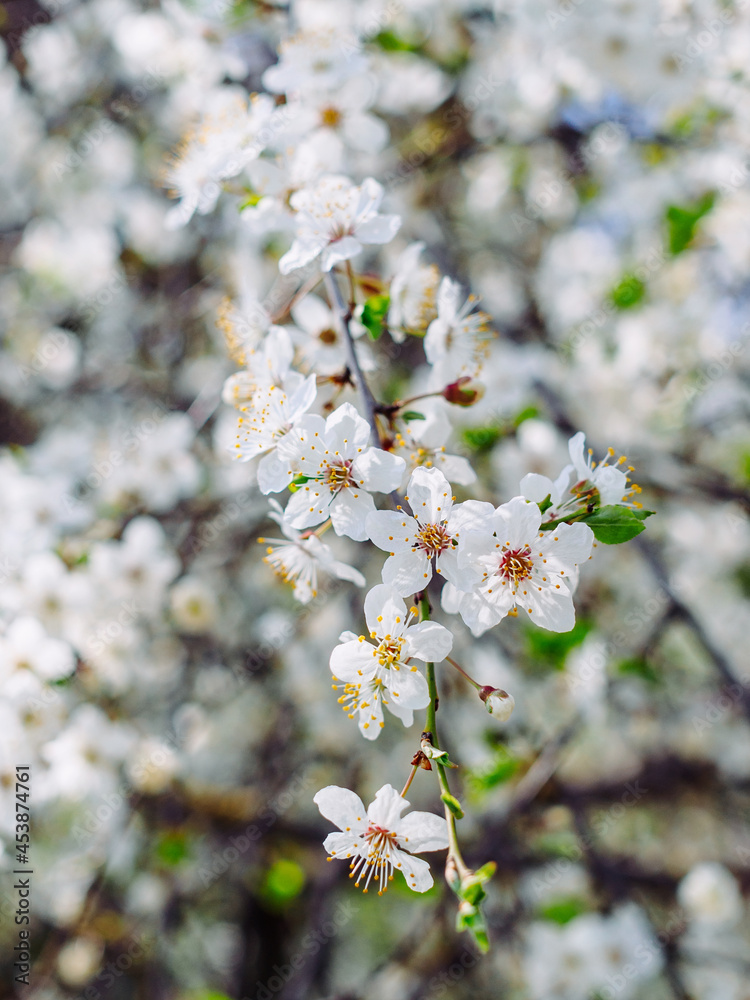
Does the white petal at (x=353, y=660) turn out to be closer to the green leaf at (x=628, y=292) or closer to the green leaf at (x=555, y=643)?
the green leaf at (x=555, y=643)

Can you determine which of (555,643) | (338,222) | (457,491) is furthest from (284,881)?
(338,222)

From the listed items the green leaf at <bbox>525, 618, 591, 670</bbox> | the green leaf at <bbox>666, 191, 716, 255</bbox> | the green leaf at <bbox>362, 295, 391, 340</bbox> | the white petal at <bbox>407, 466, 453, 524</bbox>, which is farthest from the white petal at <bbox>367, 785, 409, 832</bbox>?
the green leaf at <bbox>666, 191, 716, 255</bbox>

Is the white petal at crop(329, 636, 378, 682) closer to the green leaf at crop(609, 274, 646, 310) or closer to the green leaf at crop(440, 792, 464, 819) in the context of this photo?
the green leaf at crop(440, 792, 464, 819)

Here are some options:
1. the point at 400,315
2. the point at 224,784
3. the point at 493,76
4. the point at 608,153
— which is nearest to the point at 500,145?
the point at 493,76

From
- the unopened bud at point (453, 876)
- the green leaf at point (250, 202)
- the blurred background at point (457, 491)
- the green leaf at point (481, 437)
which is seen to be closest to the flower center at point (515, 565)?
the unopened bud at point (453, 876)

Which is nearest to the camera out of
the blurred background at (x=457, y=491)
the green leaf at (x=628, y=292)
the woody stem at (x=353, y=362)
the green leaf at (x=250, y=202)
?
the woody stem at (x=353, y=362)

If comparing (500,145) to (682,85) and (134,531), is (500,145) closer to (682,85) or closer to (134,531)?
(682,85)
